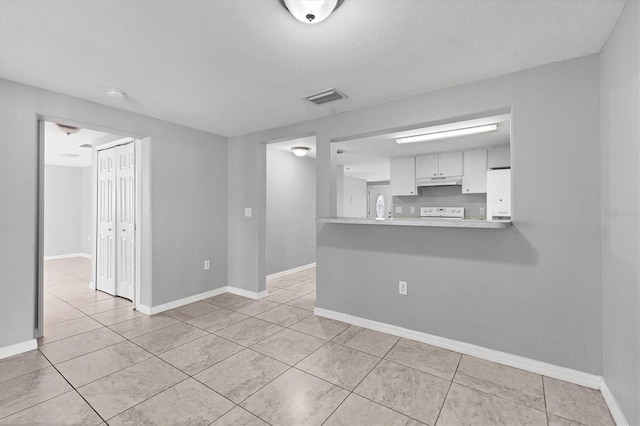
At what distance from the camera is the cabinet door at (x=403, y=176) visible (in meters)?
5.96

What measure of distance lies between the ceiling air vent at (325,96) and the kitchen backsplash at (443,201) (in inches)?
155

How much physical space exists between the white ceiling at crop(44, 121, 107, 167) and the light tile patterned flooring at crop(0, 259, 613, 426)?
275cm

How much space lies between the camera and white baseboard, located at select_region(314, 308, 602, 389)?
6.84ft

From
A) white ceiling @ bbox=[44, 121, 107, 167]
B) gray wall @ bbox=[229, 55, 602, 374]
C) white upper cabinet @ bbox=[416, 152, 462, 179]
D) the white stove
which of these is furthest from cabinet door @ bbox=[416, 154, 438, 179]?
white ceiling @ bbox=[44, 121, 107, 167]

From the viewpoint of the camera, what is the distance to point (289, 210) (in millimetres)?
5785

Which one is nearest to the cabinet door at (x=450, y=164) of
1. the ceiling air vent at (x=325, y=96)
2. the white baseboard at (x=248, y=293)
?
the ceiling air vent at (x=325, y=96)

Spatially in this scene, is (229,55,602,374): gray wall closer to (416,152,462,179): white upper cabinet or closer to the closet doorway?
the closet doorway

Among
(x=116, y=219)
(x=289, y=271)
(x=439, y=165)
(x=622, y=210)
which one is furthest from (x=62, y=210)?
(x=622, y=210)

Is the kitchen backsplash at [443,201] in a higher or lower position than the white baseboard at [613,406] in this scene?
higher

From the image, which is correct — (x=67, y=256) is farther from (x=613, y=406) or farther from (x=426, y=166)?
(x=613, y=406)

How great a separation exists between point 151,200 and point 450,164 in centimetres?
501

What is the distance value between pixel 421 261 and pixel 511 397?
3.90ft

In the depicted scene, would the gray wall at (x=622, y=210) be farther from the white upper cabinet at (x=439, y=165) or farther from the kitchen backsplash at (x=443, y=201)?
the kitchen backsplash at (x=443, y=201)

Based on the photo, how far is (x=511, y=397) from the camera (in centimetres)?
195
